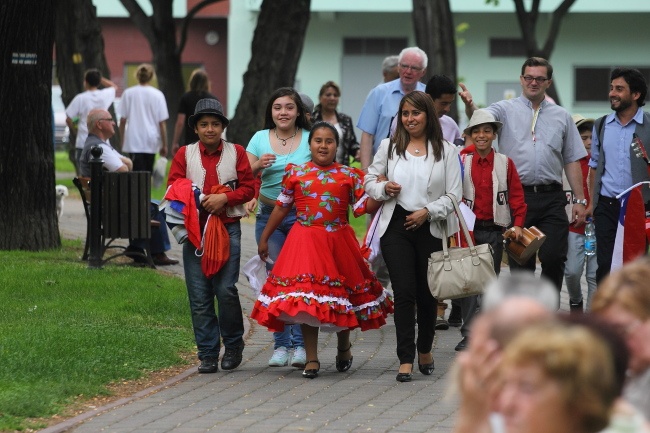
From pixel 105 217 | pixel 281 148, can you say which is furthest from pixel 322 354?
pixel 105 217

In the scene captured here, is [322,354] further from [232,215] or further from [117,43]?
[117,43]

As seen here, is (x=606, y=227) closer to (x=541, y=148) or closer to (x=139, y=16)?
(x=541, y=148)

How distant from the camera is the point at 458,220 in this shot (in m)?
8.48

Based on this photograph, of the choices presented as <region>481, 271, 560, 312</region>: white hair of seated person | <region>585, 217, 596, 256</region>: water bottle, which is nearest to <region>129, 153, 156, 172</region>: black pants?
<region>585, 217, 596, 256</region>: water bottle

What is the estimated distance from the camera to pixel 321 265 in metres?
8.29

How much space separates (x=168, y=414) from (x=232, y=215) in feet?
5.87

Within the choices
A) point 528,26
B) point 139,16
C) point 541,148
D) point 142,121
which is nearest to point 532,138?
point 541,148

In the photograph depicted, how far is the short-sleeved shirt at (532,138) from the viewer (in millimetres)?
9664

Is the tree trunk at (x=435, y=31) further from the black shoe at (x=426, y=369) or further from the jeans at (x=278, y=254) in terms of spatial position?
the black shoe at (x=426, y=369)

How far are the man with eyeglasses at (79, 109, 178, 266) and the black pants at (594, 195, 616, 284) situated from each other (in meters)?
5.28

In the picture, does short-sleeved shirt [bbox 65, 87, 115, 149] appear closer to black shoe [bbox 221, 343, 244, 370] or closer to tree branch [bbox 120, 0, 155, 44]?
black shoe [bbox 221, 343, 244, 370]

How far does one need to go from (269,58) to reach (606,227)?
1208cm

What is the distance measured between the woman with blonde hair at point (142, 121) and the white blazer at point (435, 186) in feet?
30.7

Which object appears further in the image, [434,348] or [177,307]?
[177,307]
